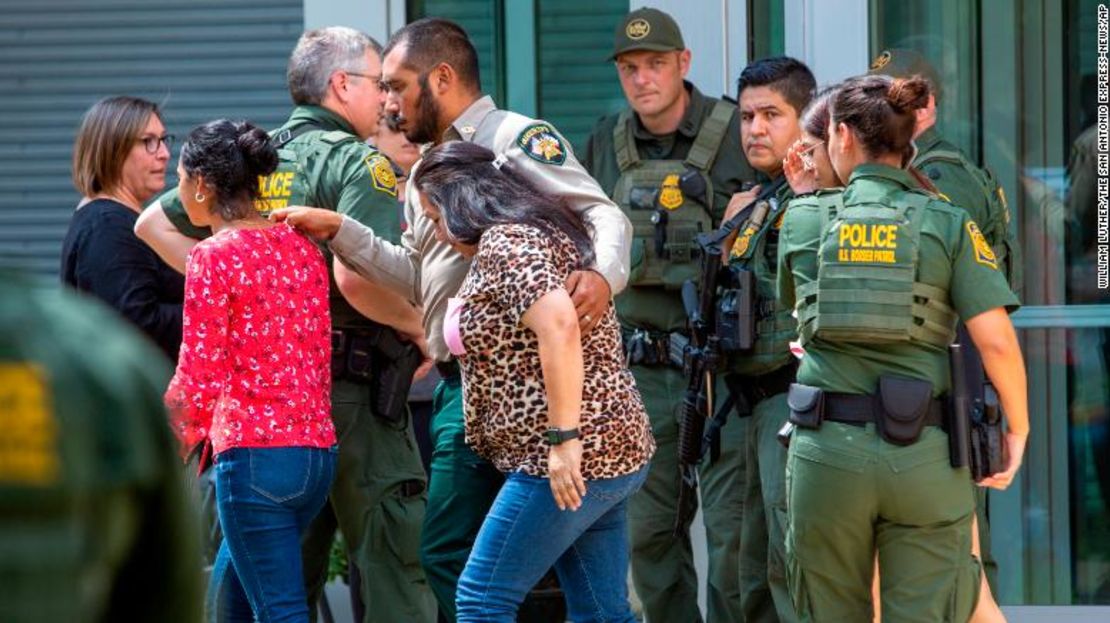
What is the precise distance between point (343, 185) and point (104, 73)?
2993mm

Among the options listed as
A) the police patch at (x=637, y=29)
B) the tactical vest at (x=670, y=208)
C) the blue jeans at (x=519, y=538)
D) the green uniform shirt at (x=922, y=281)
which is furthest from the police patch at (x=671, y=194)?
the blue jeans at (x=519, y=538)

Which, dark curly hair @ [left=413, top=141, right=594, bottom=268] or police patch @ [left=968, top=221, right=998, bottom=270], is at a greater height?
dark curly hair @ [left=413, top=141, right=594, bottom=268]

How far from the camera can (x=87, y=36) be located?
24.6ft

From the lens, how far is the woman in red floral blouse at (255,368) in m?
4.27

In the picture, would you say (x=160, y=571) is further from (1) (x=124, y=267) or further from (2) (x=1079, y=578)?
(2) (x=1079, y=578)

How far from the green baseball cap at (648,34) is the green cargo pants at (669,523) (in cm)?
100

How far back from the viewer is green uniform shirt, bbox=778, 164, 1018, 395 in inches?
159

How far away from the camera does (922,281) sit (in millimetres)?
4055

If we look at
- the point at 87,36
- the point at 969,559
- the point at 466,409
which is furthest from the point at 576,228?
the point at 87,36

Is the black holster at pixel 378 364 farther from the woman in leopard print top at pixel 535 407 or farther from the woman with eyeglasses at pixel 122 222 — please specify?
the woman in leopard print top at pixel 535 407

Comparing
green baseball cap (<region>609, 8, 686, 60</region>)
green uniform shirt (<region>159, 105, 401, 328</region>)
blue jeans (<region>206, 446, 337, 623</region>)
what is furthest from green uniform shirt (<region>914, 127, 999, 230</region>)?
blue jeans (<region>206, 446, 337, 623</region>)

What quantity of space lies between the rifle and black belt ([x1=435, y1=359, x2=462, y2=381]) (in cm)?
96

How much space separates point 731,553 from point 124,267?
1.99 m

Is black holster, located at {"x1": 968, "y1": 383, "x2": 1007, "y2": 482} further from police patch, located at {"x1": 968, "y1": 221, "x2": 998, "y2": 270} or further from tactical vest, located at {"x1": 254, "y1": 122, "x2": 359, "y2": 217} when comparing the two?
tactical vest, located at {"x1": 254, "y1": 122, "x2": 359, "y2": 217}
